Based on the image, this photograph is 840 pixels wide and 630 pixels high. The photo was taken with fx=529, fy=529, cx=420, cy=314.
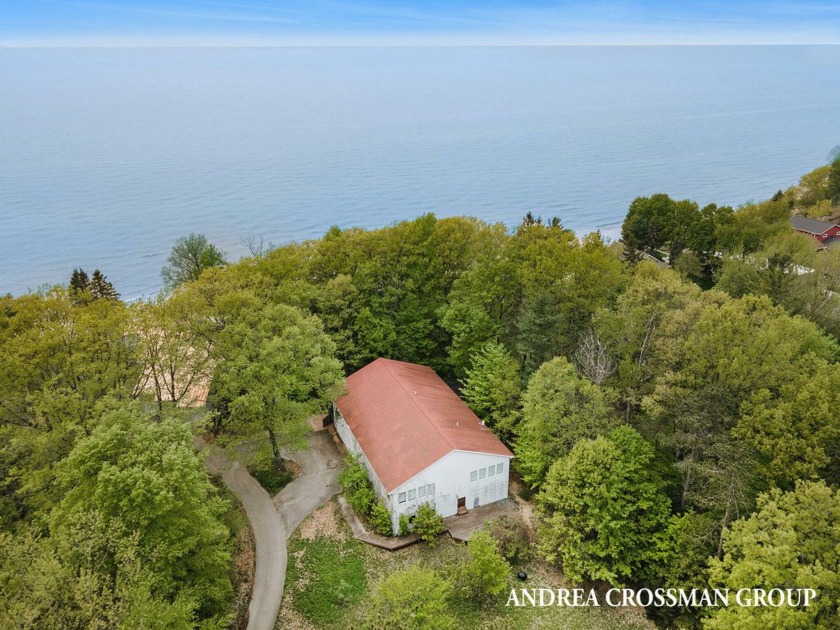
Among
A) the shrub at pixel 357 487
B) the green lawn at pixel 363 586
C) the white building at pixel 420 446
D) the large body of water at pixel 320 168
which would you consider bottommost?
the green lawn at pixel 363 586

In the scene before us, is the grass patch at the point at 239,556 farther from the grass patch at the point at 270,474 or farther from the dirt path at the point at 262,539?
the grass patch at the point at 270,474

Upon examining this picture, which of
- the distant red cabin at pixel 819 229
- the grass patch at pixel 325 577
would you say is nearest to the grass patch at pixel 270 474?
the grass patch at pixel 325 577

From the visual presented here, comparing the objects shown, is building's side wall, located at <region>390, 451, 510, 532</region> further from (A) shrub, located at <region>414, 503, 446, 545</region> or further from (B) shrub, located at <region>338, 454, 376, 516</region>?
(B) shrub, located at <region>338, 454, 376, 516</region>

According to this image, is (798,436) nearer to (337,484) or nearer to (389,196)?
(337,484)

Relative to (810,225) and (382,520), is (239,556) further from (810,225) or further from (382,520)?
(810,225)

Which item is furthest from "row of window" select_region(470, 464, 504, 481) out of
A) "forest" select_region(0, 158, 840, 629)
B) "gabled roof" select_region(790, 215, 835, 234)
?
"gabled roof" select_region(790, 215, 835, 234)

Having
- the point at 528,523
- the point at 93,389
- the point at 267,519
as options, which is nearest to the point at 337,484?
the point at 267,519
